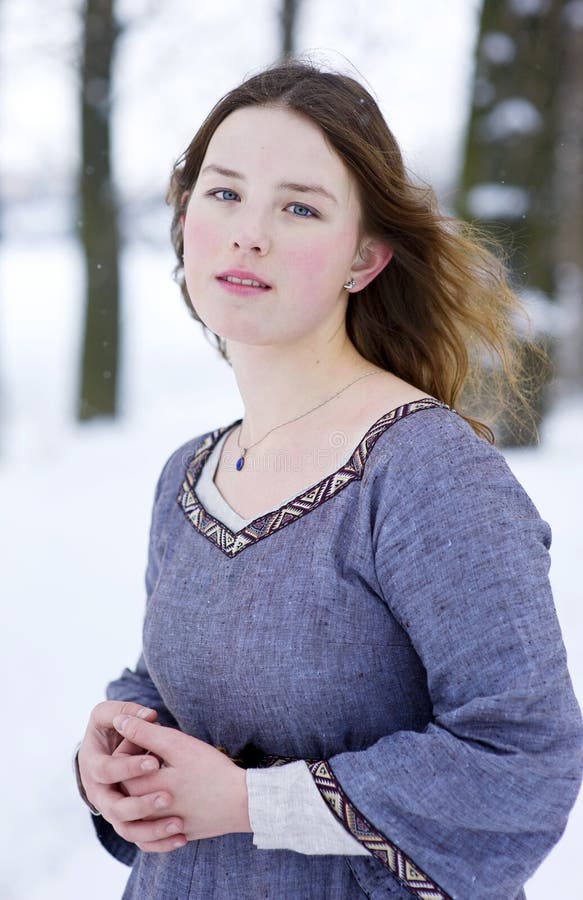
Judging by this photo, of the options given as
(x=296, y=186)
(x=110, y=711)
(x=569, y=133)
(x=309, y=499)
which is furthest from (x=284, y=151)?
(x=569, y=133)

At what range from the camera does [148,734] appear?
111 centimetres

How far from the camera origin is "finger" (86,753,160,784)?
1.09 meters

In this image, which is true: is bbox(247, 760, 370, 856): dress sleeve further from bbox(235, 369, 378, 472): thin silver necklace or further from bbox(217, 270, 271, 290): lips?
bbox(217, 270, 271, 290): lips

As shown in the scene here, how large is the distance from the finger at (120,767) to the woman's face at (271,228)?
0.57m

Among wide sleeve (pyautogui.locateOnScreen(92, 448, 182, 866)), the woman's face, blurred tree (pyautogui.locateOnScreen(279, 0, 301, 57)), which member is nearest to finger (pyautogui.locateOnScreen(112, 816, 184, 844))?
wide sleeve (pyautogui.locateOnScreen(92, 448, 182, 866))

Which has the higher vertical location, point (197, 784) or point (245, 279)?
point (245, 279)

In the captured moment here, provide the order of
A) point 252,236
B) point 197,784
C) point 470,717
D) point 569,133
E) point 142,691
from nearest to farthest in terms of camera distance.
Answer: point 470,717, point 197,784, point 252,236, point 142,691, point 569,133

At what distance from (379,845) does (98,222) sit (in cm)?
453

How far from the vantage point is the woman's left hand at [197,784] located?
1.05 meters

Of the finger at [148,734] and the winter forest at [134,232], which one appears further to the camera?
the winter forest at [134,232]

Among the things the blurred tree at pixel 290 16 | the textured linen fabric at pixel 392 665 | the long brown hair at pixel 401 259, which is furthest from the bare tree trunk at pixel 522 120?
the textured linen fabric at pixel 392 665

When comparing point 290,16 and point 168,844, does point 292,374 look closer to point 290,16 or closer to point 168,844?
→ point 168,844

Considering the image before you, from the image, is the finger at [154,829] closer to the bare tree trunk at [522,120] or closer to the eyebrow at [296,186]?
the eyebrow at [296,186]

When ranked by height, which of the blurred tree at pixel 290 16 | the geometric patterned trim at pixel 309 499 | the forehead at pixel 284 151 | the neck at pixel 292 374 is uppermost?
the blurred tree at pixel 290 16
